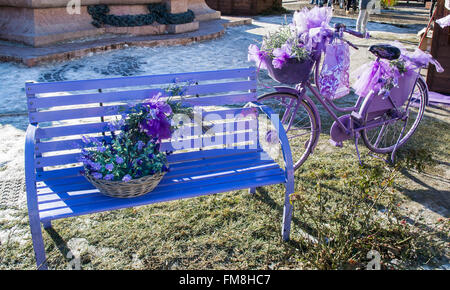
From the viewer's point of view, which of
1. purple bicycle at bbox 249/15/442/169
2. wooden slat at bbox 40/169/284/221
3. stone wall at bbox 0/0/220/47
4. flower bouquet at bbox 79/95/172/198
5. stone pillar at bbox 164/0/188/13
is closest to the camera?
wooden slat at bbox 40/169/284/221

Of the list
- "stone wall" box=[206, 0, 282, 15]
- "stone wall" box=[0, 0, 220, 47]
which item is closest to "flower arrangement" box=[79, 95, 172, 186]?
"stone wall" box=[0, 0, 220, 47]

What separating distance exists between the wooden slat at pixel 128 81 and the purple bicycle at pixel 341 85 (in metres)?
0.30

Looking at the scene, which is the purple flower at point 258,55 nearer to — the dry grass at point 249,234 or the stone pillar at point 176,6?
the dry grass at point 249,234

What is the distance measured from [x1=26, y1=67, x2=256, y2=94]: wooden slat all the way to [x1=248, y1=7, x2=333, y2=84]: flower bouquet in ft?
0.65

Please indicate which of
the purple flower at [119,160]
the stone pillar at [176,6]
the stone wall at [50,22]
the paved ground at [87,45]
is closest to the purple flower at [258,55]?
the purple flower at [119,160]

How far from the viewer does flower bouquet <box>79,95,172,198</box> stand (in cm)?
271

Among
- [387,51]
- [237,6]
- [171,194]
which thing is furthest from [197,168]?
[237,6]

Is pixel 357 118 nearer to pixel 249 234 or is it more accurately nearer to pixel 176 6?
pixel 249 234

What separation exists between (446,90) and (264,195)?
4.67 meters

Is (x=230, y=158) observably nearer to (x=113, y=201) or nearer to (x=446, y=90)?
(x=113, y=201)

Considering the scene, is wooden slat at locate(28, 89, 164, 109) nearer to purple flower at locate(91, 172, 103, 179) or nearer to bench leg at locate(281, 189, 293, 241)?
purple flower at locate(91, 172, 103, 179)

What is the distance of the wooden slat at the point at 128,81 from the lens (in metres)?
2.95

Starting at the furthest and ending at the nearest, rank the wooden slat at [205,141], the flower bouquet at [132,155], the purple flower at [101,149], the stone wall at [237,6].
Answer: the stone wall at [237,6], the wooden slat at [205,141], the purple flower at [101,149], the flower bouquet at [132,155]
